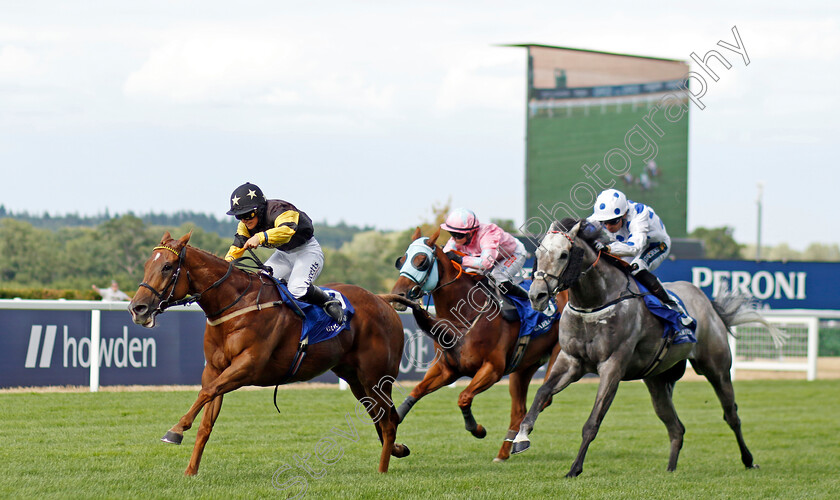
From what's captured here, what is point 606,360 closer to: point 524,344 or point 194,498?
point 524,344

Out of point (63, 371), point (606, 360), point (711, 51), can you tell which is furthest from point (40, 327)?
point (711, 51)

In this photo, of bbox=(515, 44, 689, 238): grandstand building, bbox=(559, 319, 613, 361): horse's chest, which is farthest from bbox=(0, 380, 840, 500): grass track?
bbox=(515, 44, 689, 238): grandstand building

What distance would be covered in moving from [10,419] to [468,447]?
13.1 ft

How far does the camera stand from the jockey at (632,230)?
677cm

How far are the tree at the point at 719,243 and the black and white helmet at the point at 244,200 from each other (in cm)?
4112

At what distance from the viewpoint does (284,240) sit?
19.7 feet

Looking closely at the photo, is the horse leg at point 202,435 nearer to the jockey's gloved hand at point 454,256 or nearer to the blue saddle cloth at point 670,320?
the jockey's gloved hand at point 454,256

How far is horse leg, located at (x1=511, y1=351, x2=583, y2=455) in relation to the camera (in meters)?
6.28

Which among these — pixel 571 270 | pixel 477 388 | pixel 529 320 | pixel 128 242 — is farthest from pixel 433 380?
pixel 128 242

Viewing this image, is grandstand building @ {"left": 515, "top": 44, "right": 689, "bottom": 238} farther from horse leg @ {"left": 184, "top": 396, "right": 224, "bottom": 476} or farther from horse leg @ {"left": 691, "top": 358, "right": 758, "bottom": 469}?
horse leg @ {"left": 184, "top": 396, "right": 224, "bottom": 476}

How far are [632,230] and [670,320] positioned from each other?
0.72 metres

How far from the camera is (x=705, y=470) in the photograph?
7371 millimetres

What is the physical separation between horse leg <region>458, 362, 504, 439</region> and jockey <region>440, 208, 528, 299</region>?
2.35ft

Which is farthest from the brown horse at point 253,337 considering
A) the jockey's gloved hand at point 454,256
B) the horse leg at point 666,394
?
the horse leg at point 666,394
